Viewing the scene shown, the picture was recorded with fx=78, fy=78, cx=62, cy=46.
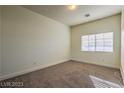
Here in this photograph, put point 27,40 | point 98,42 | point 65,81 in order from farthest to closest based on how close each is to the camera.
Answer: point 98,42
point 27,40
point 65,81

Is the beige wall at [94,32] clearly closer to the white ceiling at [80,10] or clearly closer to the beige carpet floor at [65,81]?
the white ceiling at [80,10]

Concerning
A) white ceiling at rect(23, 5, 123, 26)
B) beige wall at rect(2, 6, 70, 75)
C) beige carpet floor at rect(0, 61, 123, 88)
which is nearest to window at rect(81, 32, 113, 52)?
white ceiling at rect(23, 5, 123, 26)

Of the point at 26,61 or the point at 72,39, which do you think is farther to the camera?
the point at 72,39

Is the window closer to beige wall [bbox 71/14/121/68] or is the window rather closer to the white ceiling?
beige wall [bbox 71/14/121/68]

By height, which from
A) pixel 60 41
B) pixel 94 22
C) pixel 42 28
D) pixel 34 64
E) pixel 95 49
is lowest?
pixel 34 64

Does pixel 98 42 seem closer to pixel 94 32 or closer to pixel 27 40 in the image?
pixel 94 32

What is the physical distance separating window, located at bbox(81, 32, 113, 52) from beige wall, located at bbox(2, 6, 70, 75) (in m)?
1.68

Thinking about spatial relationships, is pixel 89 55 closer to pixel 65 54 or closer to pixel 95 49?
pixel 95 49

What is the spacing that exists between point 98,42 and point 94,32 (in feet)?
1.98

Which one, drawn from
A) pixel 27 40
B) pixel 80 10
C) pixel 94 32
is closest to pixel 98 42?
pixel 94 32

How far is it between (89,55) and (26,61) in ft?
11.3

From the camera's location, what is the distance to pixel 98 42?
434 cm

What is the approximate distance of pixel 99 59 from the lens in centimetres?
418

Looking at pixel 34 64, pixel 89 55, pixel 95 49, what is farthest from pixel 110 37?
pixel 34 64
